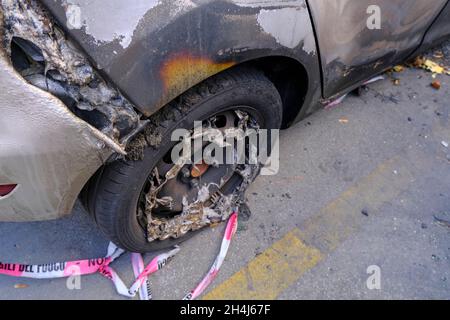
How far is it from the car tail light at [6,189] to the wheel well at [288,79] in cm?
106

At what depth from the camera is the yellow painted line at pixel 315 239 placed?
6.41 feet

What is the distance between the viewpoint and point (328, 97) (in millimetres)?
2209

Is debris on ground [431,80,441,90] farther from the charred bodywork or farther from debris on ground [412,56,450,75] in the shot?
the charred bodywork

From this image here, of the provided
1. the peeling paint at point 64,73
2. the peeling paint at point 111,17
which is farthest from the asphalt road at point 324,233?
the peeling paint at point 111,17

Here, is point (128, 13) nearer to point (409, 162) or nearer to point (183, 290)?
point (183, 290)

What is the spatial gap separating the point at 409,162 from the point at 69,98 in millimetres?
2261

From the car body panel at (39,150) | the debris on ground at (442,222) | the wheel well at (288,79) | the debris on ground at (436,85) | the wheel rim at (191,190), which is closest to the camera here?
the car body panel at (39,150)

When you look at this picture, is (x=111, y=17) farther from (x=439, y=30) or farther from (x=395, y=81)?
(x=395, y=81)

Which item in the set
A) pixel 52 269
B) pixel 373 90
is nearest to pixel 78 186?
pixel 52 269

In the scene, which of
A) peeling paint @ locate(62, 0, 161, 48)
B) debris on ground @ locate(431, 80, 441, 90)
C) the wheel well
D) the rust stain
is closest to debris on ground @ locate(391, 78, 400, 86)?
debris on ground @ locate(431, 80, 441, 90)

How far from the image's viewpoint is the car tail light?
1271 millimetres

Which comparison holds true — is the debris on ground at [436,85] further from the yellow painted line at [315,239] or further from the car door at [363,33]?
the yellow painted line at [315,239]

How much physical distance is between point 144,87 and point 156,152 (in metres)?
0.29

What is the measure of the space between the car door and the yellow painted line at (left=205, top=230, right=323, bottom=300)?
0.87 meters
